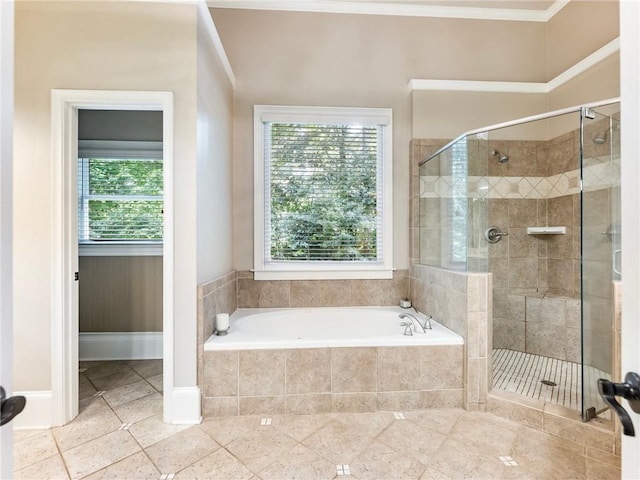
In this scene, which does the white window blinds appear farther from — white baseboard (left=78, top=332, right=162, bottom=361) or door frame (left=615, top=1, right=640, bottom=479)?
door frame (left=615, top=1, right=640, bottom=479)

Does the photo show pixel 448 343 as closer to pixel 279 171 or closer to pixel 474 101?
pixel 279 171

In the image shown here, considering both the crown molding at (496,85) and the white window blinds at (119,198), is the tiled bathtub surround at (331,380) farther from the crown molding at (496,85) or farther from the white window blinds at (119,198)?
the crown molding at (496,85)

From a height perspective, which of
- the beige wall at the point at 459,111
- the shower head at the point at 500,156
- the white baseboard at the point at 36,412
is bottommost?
the white baseboard at the point at 36,412

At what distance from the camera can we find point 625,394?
1.77 feet

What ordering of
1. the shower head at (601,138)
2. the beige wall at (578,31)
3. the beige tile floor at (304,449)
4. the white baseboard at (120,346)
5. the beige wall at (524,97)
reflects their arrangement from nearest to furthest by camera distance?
the beige tile floor at (304,449) → the shower head at (601,138) → the beige wall at (578,31) → the beige wall at (524,97) → the white baseboard at (120,346)

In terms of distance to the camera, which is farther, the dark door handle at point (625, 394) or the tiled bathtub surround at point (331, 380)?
the tiled bathtub surround at point (331, 380)

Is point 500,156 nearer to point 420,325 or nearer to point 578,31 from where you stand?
point 578,31

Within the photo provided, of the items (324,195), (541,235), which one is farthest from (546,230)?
(324,195)

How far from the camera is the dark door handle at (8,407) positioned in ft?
1.70

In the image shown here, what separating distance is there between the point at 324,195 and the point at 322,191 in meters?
0.04

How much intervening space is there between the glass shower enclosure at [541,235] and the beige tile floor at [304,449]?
380 mm

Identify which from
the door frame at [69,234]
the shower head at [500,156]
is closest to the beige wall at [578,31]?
the shower head at [500,156]

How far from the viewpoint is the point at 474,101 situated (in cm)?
282

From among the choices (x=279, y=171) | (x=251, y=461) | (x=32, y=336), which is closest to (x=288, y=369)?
(x=251, y=461)
